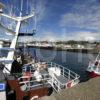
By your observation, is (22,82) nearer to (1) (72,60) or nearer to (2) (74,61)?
(2) (74,61)

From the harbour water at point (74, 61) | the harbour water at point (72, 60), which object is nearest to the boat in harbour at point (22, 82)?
the harbour water at point (72, 60)

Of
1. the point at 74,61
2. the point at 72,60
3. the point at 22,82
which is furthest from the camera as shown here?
the point at 72,60

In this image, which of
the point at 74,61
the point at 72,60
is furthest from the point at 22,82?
the point at 72,60

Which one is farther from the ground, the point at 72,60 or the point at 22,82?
the point at 22,82

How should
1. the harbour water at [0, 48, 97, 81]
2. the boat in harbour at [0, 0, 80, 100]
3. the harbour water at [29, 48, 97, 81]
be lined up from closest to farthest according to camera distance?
the boat in harbour at [0, 0, 80, 100]
the harbour water at [0, 48, 97, 81]
the harbour water at [29, 48, 97, 81]

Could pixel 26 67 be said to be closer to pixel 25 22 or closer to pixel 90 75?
pixel 25 22

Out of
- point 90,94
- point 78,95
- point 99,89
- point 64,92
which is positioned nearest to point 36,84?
point 64,92

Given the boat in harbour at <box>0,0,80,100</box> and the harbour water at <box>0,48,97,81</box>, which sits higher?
the boat in harbour at <box>0,0,80,100</box>

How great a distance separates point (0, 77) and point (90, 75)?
28967 millimetres

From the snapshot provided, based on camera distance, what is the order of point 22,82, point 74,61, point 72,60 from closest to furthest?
point 22,82 → point 74,61 → point 72,60

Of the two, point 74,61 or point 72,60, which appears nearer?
point 74,61

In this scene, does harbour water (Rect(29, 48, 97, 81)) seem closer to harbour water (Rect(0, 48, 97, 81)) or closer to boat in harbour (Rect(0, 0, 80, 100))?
harbour water (Rect(0, 48, 97, 81))

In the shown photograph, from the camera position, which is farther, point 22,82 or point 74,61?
point 74,61

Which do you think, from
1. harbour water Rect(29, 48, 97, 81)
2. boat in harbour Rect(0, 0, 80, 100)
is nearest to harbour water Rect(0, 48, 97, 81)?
harbour water Rect(29, 48, 97, 81)
